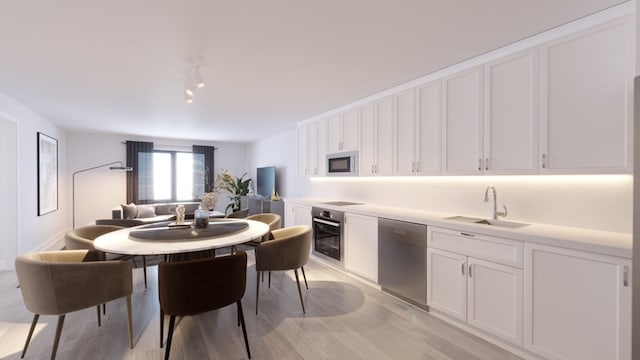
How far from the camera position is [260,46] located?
7.68 ft

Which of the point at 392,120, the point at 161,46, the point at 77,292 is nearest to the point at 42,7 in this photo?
the point at 161,46

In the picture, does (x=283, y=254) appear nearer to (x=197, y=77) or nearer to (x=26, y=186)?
(x=197, y=77)

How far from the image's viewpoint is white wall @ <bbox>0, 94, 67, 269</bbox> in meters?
3.97

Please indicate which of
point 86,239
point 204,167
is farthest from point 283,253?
point 204,167

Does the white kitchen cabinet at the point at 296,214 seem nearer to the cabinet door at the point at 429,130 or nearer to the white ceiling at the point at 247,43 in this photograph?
the white ceiling at the point at 247,43

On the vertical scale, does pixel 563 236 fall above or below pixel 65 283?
above

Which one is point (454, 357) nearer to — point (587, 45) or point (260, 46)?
point (587, 45)

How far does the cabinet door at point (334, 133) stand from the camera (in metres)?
4.31

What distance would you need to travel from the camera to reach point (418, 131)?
313 cm

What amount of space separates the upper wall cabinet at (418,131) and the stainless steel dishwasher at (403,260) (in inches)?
26.2

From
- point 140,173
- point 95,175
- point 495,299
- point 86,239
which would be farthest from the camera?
point 140,173

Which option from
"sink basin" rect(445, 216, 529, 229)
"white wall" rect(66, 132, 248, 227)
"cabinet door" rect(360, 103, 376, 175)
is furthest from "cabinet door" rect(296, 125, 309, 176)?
"white wall" rect(66, 132, 248, 227)

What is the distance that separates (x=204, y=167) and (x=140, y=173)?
153cm

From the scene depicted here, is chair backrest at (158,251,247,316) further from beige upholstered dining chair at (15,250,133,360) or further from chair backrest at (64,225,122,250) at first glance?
chair backrest at (64,225,122,250)
